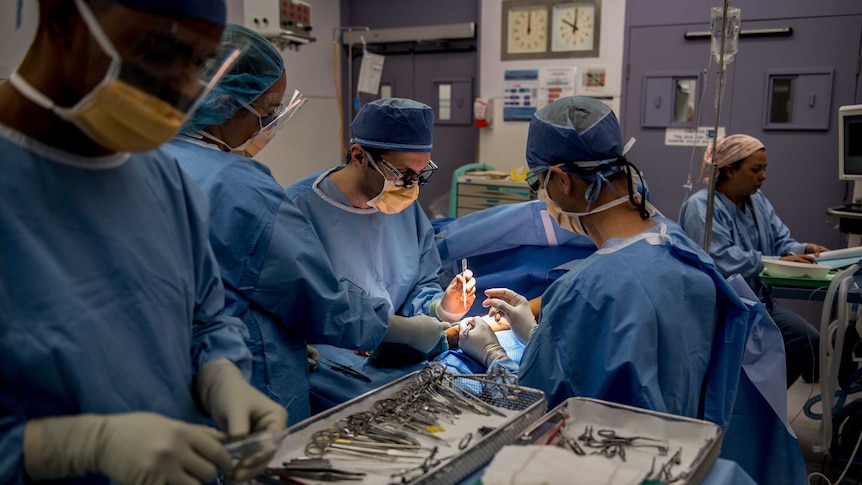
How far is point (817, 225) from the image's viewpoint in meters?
4.39

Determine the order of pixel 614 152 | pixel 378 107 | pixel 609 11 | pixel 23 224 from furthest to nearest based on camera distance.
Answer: pixel 609 11 → pixel 378 107 → pixel 614 152 → pixel 23 224

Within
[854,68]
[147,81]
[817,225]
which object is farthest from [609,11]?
[147,81]

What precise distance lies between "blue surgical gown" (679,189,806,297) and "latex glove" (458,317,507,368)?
5.56 ft

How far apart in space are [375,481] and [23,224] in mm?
602

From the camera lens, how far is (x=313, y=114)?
551 centimetres

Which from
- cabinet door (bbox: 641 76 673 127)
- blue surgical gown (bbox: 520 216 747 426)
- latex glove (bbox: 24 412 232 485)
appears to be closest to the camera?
latex glove (bbox: 24 412 232 485)

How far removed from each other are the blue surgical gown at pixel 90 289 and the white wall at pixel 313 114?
4.06 m

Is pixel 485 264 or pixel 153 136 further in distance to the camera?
pixel 485 264

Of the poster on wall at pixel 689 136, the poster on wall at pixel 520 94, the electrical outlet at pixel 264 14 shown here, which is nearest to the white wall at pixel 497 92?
the poster on wall at pixel 520 94

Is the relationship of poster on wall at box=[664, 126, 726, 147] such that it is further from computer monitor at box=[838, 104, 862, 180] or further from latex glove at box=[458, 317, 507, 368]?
latex glove at box=[458, 317, 507, 368]

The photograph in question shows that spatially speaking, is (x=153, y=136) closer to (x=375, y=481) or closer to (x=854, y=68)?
(x=375, y=481)

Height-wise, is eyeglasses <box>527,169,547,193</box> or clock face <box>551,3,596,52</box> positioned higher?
clock face <box>551,3,596,52</box>

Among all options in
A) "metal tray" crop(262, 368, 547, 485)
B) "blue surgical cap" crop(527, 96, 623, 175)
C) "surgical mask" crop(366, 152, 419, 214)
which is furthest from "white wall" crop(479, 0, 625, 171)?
"metal tray" crop(262, 368, 547, 485)

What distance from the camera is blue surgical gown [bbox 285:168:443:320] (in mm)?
2221
